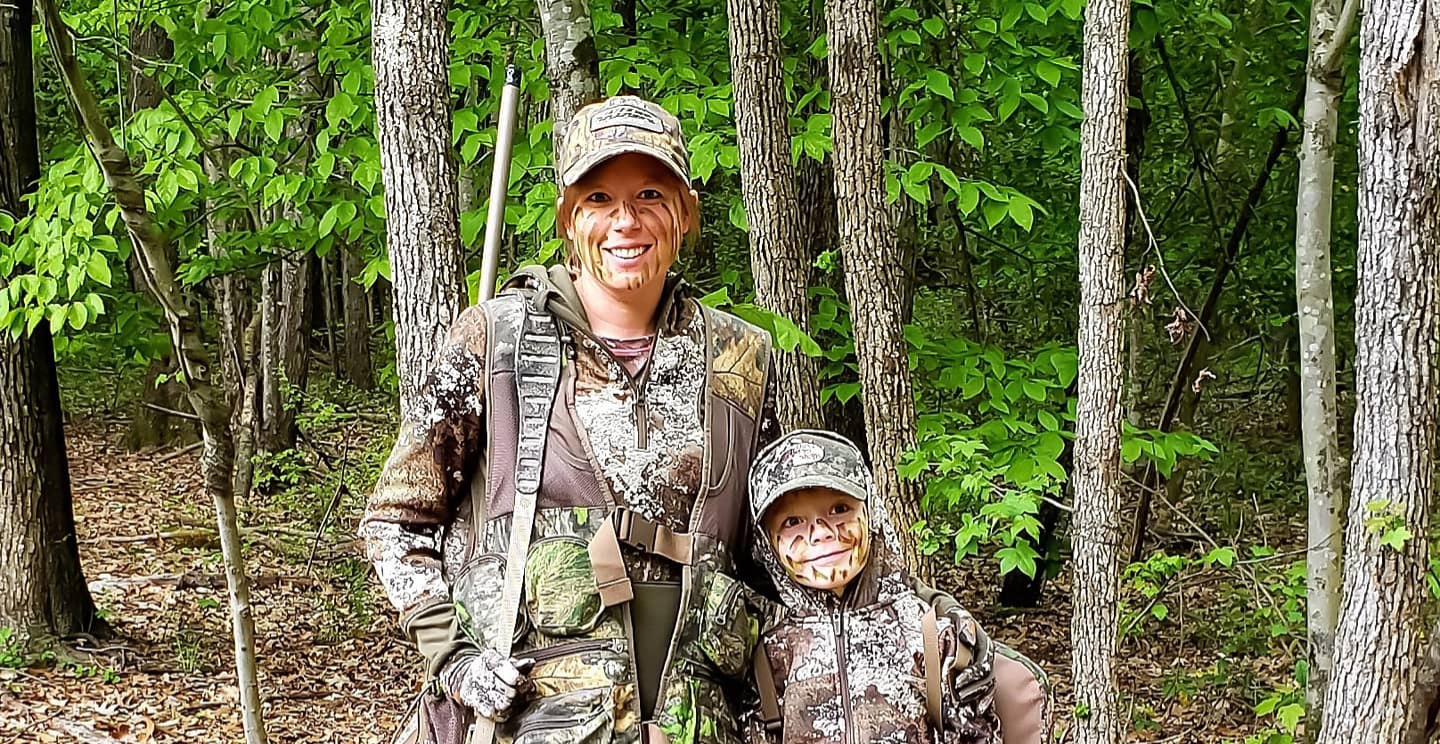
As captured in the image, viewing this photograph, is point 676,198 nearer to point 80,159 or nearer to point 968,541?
point 968,541

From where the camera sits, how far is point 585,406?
2.25 m

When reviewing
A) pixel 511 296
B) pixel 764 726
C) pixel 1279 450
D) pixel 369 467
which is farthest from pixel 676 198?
pixel 1279 450

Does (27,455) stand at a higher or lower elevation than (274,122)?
lower

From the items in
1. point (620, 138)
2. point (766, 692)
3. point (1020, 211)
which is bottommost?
point (766, 692)

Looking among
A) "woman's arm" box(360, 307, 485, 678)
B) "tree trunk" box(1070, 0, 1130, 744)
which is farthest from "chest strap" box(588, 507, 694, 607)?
"tree trunk" box(1070, 0, 1130, 744)

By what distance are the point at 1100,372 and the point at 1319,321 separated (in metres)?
1.29

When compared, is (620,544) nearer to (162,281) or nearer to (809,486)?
(809,486)

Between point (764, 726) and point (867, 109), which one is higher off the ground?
point (867, 109)

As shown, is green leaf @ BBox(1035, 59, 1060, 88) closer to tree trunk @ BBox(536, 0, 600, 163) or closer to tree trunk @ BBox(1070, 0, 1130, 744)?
tree trunk @ BBox(1070, 0, 1130, 744)

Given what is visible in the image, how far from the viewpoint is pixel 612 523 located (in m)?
2.21

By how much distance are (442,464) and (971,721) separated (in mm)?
996

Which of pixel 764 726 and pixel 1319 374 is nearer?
pixel 764 726

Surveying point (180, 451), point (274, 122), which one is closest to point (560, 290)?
point (274, 122)

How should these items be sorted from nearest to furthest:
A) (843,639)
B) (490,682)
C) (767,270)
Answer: (490,682) → (843,639) → (767,270)
